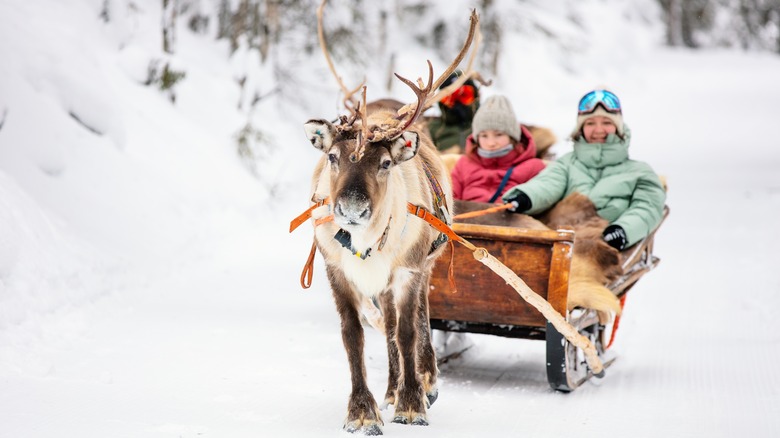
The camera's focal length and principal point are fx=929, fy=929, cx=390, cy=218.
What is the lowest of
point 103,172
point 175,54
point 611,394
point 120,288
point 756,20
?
point 611,394

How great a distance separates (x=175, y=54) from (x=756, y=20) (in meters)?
46.5

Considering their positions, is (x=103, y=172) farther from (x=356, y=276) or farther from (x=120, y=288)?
(x=356, y=276)

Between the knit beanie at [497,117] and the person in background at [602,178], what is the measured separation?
0.44 meters

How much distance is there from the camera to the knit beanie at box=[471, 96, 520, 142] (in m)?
6.79

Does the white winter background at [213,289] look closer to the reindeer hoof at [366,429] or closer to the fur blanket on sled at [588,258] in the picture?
the reindeer hoof at [366,429]

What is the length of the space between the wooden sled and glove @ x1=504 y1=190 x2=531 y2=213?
0.35 m

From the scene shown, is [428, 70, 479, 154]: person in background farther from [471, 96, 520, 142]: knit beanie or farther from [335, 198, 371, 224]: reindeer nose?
[335, 198, 371, 224]: reindeer nose

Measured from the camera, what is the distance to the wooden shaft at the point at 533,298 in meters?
5.16

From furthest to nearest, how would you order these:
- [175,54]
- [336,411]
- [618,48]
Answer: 1. [618,48]
2. [175,54]
3. [336,411]

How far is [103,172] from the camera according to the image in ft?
30.6

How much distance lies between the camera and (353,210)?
4066 mm

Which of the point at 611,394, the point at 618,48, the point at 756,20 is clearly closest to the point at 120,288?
the point at 611,394

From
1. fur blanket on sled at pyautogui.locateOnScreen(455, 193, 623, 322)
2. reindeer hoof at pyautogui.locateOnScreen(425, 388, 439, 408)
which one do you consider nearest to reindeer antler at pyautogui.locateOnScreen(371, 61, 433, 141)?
reindeer hoof at pyautogui.locateOnScreen(425, 388, 439, 408)

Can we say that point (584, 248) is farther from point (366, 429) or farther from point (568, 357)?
point (366, 429)
